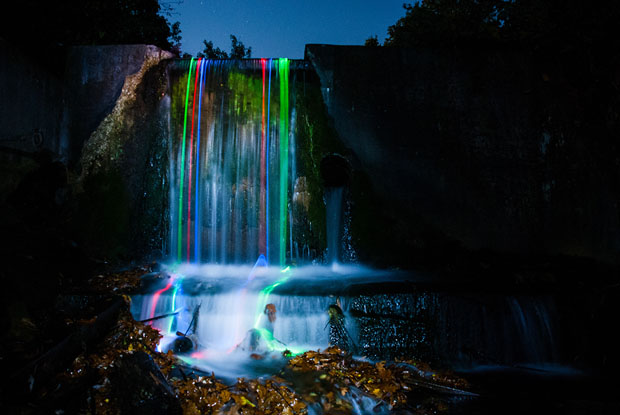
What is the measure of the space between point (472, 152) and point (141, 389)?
6.58 meters

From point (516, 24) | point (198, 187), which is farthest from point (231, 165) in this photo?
point (516, 24)

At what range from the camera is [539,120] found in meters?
6.86

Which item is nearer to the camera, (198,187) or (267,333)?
(267,333)

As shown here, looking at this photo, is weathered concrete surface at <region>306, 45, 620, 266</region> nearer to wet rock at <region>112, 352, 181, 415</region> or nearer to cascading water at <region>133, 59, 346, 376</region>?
cascading water at <region>133, 59, 346, 376</region>

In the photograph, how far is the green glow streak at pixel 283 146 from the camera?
7.07m

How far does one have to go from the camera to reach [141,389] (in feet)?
8.15

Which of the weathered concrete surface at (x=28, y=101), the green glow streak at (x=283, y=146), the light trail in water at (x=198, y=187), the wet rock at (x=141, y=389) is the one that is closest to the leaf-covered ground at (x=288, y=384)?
the wet rock at (x=141, y=389)

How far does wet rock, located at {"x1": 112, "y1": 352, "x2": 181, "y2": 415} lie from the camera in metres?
2.46

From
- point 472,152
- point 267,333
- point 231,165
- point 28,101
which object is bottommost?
point 267,333

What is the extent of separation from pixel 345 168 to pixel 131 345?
188 inches

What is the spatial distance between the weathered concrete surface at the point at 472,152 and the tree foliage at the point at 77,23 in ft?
15.6

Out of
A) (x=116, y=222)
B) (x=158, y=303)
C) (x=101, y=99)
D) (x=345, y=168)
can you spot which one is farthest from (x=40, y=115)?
(x=345, y=168)

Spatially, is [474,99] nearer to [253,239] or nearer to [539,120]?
[539,120]

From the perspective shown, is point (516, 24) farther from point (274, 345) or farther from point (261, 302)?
point (274, 345)
